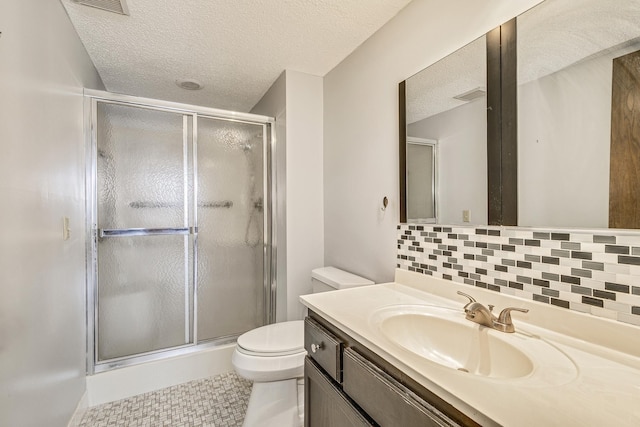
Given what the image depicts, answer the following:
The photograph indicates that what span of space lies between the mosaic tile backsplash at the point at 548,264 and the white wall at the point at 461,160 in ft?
0.27

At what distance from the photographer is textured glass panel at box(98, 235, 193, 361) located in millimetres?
1926

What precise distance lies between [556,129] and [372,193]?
3.02ft

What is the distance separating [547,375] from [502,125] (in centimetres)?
79

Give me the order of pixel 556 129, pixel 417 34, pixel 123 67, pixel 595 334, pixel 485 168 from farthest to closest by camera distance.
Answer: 1. pixel 123 67
2. pixel 417 34
3. pixel 485 168
4. pixel 556 129
5. pixel 595 334

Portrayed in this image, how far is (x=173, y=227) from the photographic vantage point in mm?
2098

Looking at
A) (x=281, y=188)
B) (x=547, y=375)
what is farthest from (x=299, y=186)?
(x=547, y=375)

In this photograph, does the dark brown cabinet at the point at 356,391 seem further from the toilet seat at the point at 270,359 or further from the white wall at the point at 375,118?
the white wall at the point at 375,118

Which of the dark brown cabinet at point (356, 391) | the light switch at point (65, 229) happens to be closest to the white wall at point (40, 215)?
the light switch at point (65, 229)

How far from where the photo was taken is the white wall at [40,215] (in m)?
0.96

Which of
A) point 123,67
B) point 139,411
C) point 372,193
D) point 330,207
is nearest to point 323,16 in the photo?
point 372,193

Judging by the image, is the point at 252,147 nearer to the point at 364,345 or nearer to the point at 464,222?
the point at 464,222

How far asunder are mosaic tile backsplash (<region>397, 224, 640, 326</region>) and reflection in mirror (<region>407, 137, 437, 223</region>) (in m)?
0.10

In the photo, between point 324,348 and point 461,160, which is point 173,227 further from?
point 461,160

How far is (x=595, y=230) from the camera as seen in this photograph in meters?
0.81
